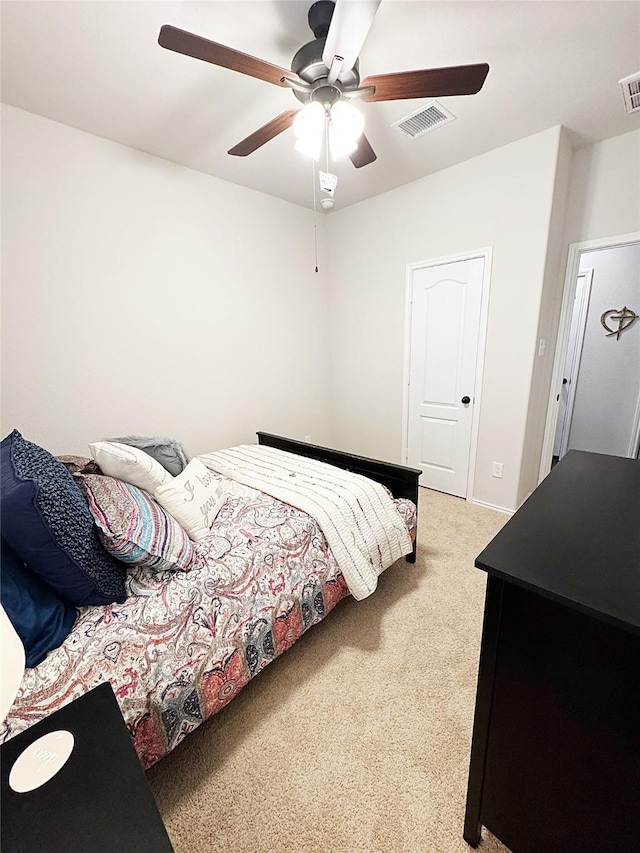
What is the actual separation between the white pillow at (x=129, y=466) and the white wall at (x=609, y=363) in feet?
13.6

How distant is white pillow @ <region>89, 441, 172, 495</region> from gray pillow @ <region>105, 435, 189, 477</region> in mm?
240

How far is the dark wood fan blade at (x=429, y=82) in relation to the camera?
4.45 feet

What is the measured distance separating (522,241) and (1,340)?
3.47 m

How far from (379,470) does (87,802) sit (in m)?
1.89

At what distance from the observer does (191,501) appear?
5.59ft

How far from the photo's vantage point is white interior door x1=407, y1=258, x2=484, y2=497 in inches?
115

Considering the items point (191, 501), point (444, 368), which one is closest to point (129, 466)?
point (191, 501)

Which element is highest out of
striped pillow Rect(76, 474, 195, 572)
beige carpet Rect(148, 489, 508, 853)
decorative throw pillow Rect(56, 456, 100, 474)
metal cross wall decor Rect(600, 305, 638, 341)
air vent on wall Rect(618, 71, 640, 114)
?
air vent on wall Rect(618, 71, 640, 114)

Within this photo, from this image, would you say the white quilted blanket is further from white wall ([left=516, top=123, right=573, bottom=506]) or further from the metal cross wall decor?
the metal cross wall decor

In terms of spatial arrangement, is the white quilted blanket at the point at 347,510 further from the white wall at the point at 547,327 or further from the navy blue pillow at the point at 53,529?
the white wall at the point at 547,327

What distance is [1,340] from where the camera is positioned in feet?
6.82

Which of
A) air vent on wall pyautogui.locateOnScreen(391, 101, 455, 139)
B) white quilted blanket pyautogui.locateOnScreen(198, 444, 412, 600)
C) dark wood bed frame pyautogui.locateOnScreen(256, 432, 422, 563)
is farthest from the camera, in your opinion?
dark wood bed frame pyautogui.locateOnScreen(256, 432, 422, 563)

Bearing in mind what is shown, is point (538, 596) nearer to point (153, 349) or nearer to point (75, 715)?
point (75, 715)

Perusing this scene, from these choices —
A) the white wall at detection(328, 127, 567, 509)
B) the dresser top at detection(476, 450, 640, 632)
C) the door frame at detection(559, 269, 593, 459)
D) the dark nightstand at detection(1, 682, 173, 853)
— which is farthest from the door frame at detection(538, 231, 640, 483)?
the dark nightstand at detection(1, 682, 173, 853)
